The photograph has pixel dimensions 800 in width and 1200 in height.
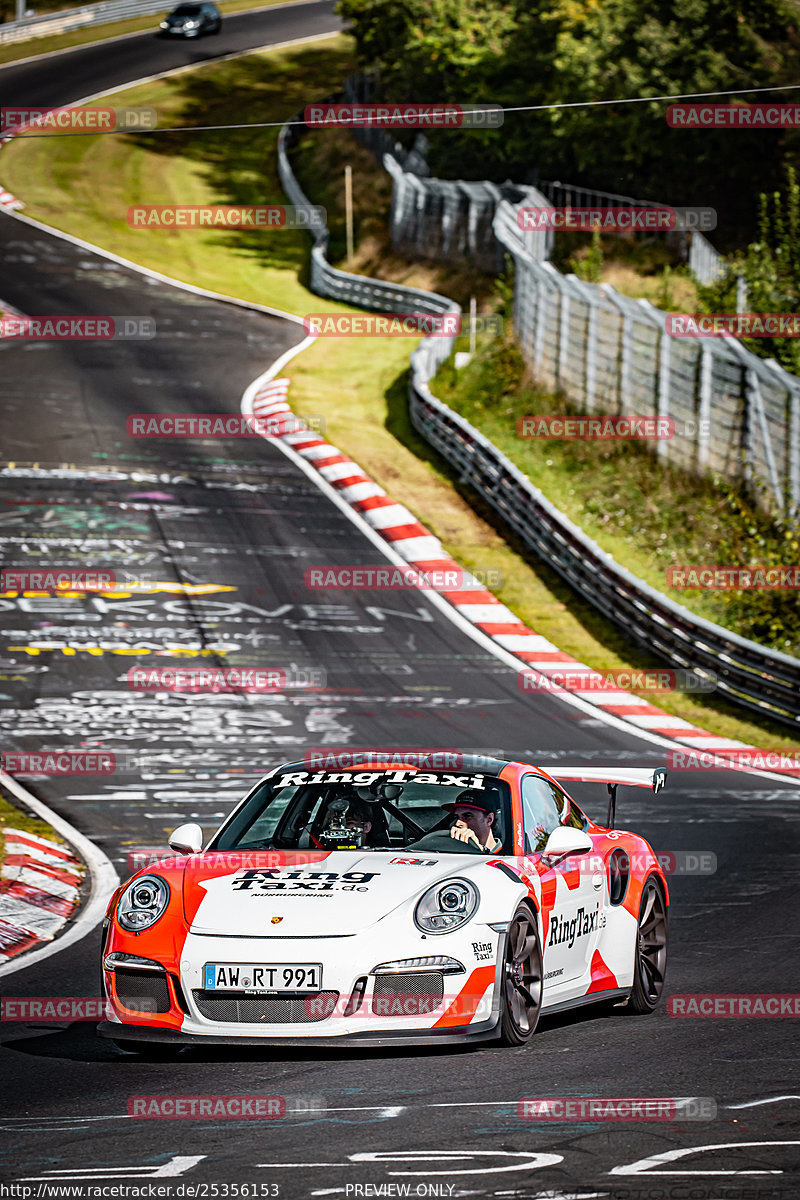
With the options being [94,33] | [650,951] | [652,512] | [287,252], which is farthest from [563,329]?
[94,33]

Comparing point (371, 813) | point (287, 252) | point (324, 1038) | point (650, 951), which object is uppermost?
point (371, 813)

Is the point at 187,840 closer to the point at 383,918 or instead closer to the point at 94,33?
the point at 383,918

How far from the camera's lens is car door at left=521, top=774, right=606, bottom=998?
8.02 meters

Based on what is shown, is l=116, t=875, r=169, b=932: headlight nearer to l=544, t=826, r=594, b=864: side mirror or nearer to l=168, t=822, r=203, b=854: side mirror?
l=168, t=822, r=203, b=854: side mirror

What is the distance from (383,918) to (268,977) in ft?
1.79

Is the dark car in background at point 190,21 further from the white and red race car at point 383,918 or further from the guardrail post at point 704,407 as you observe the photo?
the white and red race car at point 383,918

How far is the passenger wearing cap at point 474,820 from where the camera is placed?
26.9ft

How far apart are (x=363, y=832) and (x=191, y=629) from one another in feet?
42.2

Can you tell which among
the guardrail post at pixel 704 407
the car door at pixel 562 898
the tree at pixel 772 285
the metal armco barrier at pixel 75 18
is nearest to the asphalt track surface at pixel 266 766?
the car door at pixel 562 898

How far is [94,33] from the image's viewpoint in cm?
7344

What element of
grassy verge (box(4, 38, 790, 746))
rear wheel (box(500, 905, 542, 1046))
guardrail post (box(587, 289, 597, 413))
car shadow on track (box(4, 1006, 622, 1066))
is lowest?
grassy verge (box(4, 38, 790, 746))

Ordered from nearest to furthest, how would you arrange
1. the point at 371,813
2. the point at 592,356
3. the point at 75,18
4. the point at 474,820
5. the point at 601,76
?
the point at 474,820 < the point at 371,813 < the point at 592,356 < the point at 601,76 < the point at 75,18

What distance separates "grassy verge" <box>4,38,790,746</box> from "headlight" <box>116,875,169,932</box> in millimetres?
12214

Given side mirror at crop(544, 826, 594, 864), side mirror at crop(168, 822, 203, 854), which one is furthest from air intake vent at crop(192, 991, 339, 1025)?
side mirror at crop(544, 826, 594, 864)
